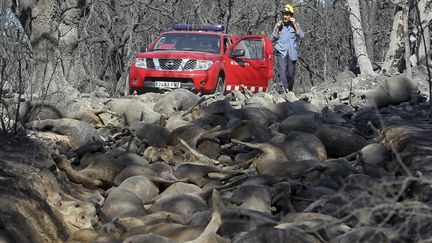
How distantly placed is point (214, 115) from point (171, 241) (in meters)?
4.62

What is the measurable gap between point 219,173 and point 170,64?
8.08m

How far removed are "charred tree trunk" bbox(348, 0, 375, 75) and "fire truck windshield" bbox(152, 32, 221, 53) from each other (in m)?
3.75

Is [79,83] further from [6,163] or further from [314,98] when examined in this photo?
[6,163]

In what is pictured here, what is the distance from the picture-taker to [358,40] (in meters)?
18.9

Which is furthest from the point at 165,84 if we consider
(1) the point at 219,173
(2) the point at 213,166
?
(1) the point at 219,173

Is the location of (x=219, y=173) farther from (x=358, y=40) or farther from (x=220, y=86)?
(x=358, y=40)

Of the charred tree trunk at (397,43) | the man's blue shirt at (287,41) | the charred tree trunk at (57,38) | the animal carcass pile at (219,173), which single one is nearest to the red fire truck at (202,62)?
the man's blue shirt at (287,41)

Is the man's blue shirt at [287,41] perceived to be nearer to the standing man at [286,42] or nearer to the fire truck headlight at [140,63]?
the standing man at [286,42]

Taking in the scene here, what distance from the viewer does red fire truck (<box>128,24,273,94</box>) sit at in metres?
15.0

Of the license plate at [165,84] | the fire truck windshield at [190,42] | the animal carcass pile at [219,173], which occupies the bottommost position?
the license plate at [165,84]

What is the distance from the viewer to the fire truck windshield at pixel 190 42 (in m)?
15.8

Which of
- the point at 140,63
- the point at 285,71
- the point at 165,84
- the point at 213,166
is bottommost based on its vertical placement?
the point at 165,84

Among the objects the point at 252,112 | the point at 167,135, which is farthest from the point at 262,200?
the point at 252,112

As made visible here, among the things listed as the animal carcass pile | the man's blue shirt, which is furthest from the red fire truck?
the animal carcass pile
